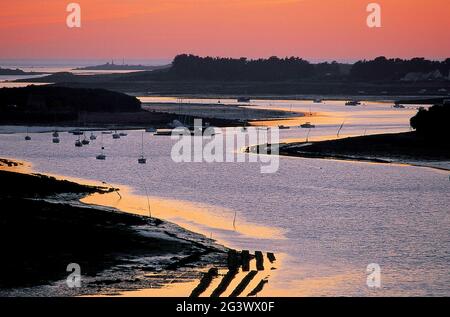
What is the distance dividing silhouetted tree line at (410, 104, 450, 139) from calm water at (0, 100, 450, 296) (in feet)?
41.9

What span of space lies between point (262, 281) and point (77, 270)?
5698 mm

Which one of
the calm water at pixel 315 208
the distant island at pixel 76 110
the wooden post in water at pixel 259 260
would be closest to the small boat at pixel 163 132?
the distant island at pixel 76 110

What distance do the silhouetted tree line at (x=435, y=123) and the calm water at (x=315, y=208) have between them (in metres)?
12.8

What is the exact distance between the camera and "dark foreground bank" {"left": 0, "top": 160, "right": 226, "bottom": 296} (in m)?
29.2

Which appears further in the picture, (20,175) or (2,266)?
(20,175)

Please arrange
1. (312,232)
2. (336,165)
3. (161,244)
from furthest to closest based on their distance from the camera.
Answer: (336,165)
(312,232)
(161,244)

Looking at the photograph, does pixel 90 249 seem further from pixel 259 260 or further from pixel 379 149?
pixel 379 149

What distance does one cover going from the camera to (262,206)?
159 feet

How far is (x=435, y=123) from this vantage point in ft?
264

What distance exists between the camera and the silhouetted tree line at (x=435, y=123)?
79.8 metres

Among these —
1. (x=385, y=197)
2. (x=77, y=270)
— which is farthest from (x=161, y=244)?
(x=385, y=197)

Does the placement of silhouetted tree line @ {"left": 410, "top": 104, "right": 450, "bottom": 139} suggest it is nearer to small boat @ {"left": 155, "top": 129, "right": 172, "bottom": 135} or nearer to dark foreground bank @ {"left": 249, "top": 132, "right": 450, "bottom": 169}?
dark foreground bank @ {"left": 249, "top": 132, "right": 450, "bottom": 169}
